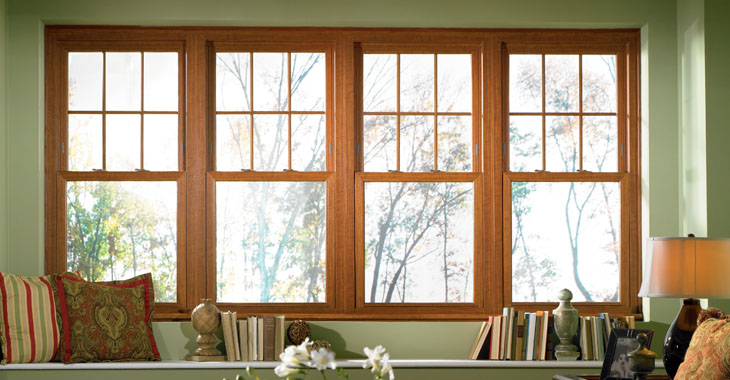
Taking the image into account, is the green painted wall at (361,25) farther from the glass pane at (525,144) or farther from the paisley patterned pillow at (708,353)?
the paisley patterned pillow at (708,353)

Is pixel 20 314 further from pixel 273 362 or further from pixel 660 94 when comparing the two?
pixel 660 94

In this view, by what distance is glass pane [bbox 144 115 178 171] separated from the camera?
5.41 m

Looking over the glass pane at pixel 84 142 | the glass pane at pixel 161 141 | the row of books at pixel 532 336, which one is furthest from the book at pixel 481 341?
the glass pane at pixel 84 142

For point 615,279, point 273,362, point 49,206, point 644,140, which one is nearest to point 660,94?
point 644,140

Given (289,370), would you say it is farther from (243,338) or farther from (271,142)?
(271,142)

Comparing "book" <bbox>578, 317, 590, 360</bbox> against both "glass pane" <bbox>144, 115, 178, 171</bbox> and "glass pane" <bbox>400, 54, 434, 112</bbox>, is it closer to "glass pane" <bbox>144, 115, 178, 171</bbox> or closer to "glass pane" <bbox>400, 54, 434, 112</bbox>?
"glass pane" <bbox>400, 54, 434, 112</bbox>

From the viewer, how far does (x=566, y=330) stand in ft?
16.6

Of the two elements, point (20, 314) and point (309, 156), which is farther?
point (309, 156)

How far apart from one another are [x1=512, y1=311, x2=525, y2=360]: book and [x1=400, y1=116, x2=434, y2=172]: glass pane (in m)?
1.13

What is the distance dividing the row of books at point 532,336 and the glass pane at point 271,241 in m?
1.17

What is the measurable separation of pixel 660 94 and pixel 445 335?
213 cm

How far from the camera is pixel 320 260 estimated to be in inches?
213

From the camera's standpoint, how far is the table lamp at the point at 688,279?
4.13 metres

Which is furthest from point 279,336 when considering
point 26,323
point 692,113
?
point 692,113
